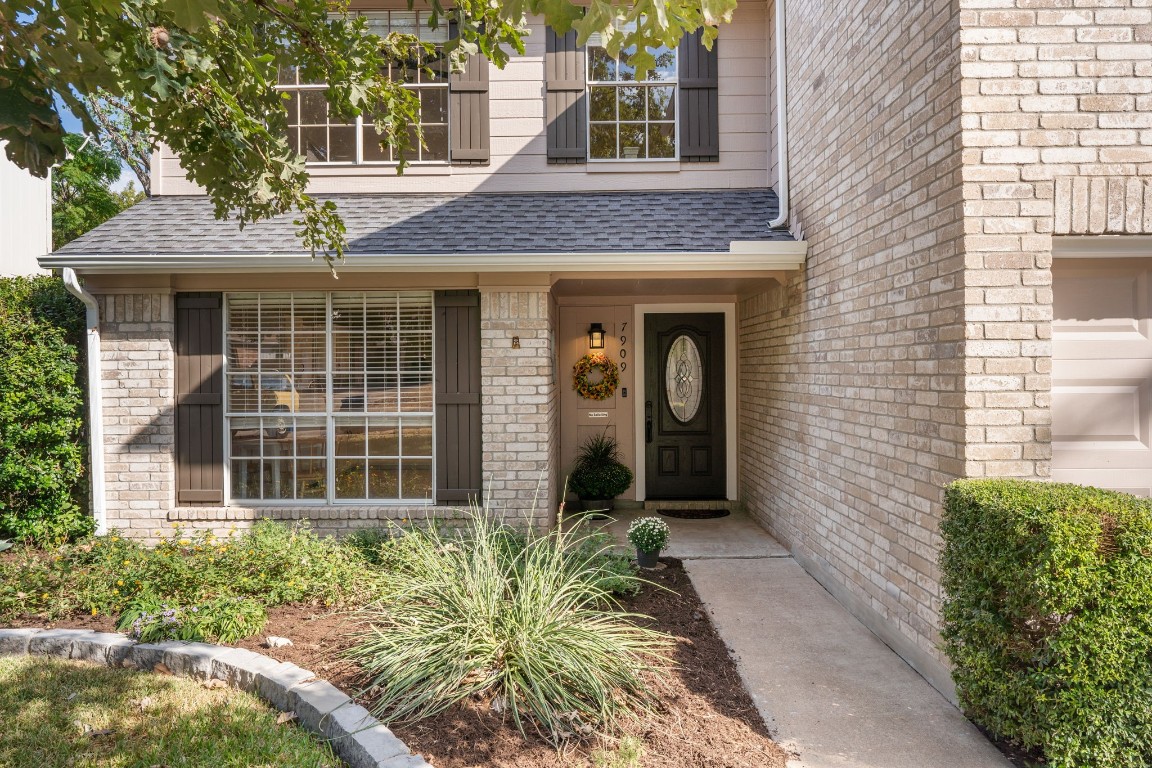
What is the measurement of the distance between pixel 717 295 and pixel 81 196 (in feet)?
50.2

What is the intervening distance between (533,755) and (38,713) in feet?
7.59

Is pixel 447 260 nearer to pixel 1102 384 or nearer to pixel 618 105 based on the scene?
pixel 618 105

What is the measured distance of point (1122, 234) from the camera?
305 centimetres

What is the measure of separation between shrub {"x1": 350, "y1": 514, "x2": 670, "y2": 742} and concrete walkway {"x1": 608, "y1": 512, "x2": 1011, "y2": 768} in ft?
2.19

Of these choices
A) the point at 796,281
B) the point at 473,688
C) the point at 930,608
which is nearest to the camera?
the point at 473,688

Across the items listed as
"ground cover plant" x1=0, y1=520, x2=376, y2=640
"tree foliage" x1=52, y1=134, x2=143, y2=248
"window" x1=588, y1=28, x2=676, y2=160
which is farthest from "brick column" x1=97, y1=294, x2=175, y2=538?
"tree foliage" x1=52, y1=134, x2=143, y2=248

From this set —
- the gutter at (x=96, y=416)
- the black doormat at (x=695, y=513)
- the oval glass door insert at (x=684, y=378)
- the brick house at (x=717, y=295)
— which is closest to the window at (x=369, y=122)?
the brick house at (x=717, y=295)

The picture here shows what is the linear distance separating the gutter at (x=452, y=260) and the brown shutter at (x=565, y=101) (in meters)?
1.78

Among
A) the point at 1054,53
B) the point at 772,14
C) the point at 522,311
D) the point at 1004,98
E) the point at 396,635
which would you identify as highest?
the point at 772,14

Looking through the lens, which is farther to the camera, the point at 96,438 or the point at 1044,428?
the point at 96,438

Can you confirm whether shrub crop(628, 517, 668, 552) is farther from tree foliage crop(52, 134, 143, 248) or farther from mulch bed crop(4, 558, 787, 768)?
tree foliage crop(52, 134, 143, 248)

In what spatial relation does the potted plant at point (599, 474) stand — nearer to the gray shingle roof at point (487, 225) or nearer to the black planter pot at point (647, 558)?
the black planter pot at point (647, 558)

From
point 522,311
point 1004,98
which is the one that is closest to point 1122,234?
point 1004,98

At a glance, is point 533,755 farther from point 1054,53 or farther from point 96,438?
point 96,438
